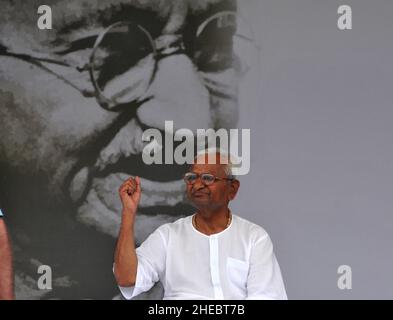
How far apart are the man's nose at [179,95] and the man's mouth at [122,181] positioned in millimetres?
139

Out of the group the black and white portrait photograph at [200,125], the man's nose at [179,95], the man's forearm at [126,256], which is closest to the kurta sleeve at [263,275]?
the black and white portrait photograph at [200,125]

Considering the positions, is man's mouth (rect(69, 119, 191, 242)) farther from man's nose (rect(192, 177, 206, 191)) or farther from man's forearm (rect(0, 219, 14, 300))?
man's forearm (rect(0, 219, 14, 300))

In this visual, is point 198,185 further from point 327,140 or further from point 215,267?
point 327,140

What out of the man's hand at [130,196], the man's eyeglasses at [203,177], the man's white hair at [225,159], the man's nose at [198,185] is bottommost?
the man's hand at [130,196]

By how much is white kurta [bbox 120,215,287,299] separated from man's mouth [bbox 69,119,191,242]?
294 mm

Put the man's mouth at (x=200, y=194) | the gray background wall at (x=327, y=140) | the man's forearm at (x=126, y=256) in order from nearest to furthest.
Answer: the man's forearm at (x=126, y=256) < the man's mouth at (x=200, y=194) < the gray background wall at (x=327, y=140)

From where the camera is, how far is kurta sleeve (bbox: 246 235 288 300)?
9.16 ft

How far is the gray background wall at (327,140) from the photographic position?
10.4ft

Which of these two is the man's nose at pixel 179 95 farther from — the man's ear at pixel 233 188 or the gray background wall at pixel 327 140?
the man's ear at pixel 233 188

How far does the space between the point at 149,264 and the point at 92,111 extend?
750mm
